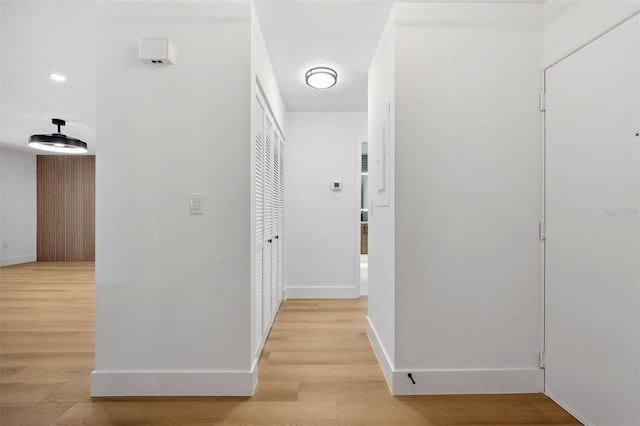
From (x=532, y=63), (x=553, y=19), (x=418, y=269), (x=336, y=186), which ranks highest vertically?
(x=553, y=19)

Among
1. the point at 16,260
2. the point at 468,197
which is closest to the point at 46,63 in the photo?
the point at 468,197

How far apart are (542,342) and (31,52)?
4.59 m

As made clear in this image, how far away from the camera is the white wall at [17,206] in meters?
6.77

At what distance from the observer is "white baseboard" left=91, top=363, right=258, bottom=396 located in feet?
6.31

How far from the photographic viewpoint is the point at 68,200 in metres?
7.46

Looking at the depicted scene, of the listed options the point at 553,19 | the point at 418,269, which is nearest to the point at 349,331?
the point at 418,269

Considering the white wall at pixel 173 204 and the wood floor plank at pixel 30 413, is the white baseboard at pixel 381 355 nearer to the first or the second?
the white wall at pixel 173 204

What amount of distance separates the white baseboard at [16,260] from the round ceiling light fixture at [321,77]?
782 centimetres

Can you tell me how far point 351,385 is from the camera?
2064mm

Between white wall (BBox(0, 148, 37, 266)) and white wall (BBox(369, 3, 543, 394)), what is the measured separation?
8557 mm

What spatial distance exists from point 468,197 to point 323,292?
2629mm

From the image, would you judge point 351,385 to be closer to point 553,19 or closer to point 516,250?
point 516,250

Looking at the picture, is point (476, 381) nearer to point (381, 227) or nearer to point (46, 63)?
point (381, 227)

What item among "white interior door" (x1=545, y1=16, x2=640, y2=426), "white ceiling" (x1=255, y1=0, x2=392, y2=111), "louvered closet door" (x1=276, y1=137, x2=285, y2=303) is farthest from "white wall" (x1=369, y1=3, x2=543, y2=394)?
"louvered closet door" (x1=276, y1=137, x2=285, y2=303)
